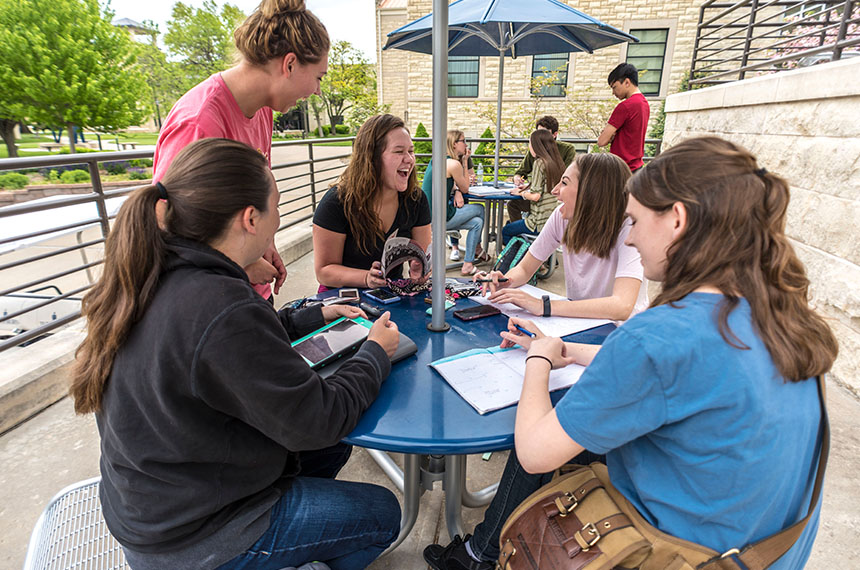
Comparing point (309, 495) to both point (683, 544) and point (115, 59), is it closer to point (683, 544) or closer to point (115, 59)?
point (683, 544)

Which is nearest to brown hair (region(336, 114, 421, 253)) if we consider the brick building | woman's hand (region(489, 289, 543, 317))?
woman's hand (region(489, 289, 543, 317))

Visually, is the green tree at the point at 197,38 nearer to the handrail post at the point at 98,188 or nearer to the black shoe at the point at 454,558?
the handrail post at the point at 98,188

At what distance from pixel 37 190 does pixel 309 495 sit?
15927 mm

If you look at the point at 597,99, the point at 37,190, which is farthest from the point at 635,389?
the point at 37,190

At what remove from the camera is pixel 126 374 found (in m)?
0.92

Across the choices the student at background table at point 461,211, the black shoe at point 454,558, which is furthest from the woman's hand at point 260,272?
the student at background table at point 461,211

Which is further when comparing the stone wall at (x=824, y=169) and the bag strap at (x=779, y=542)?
the stone wall at (x=824, y=169)

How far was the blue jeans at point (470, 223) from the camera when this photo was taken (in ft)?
16.1

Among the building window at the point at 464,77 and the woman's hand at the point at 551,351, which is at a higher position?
the building window at the point at 464,77

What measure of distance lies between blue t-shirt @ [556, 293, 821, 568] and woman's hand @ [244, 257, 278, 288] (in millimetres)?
1237

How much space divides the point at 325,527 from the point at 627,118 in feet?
14.7

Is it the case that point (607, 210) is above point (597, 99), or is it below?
below

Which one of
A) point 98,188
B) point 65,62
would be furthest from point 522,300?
point 65,62

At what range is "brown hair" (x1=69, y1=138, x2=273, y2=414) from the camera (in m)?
0.91
